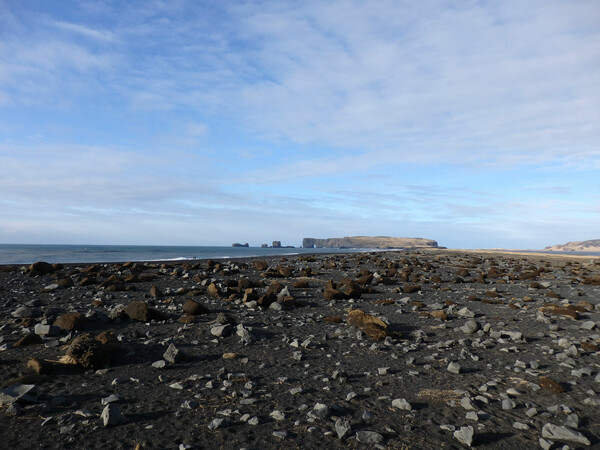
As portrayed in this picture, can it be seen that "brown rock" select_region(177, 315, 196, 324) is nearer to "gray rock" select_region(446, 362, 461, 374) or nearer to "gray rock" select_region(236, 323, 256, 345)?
Result: "gray rock" select_region(236, 323, 256, 345)

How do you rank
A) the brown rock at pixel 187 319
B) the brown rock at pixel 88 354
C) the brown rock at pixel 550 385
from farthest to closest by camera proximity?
the brown rock at pixel 187 319 < the brown rock at pixel 88 354 < the brown rock at pixel 550 385

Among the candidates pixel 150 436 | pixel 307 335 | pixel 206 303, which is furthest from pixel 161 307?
pixel 150 436

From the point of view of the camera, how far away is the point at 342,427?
4031 millimetres

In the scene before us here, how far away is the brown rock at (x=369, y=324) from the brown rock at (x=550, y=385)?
2867 mm

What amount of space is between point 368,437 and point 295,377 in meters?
1.90

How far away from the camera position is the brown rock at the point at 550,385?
17.3 feet

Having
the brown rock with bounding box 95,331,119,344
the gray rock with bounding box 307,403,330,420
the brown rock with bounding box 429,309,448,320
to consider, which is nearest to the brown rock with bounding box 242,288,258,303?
the brown rock with bounding box 95,331,119,344

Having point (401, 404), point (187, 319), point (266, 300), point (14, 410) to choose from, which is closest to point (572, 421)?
point (401, 404)

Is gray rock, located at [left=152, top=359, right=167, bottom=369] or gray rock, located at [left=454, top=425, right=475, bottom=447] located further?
gray rock, located at [left=152, top=359, right=167, bottom=369]

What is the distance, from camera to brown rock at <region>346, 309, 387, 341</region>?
769cm

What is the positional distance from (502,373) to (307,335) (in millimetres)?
3717

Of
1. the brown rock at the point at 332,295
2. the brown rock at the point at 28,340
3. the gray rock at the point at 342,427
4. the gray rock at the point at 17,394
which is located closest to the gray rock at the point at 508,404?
the gray rock at the point at 342,427

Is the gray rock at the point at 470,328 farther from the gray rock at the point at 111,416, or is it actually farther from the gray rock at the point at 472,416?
the gray rock at the point at 111,416

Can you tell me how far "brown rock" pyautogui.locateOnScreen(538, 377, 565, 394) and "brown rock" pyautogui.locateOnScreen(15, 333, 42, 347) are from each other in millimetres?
8710
